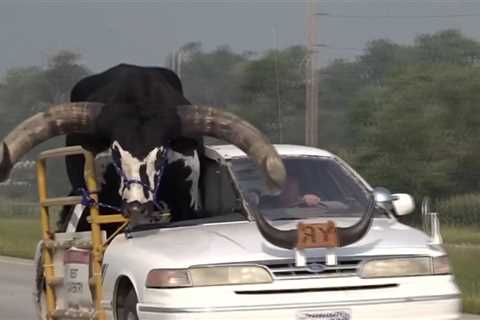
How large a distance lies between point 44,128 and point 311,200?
7.03ft

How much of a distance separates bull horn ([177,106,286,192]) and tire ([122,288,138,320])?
128 centimetres

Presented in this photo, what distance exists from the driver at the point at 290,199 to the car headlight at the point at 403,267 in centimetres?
134

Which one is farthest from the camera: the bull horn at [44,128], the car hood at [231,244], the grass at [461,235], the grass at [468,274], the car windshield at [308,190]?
the grass at [461,235]

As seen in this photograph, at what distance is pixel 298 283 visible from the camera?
8492mm

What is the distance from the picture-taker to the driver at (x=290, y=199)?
9.88m

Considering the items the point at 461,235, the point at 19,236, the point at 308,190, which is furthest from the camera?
the point at 461,235

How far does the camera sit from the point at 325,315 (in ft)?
27.7

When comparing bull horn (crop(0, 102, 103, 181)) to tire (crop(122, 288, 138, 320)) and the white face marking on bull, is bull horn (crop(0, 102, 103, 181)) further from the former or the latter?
tire (crop(122, 288, 138, 320))

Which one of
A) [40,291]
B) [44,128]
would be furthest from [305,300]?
[40,291]

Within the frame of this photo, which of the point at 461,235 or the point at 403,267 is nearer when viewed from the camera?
the point at 403,267

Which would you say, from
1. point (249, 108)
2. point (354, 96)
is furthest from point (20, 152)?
point (354, 96)

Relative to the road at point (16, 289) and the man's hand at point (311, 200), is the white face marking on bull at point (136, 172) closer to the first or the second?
the man's hand at point (311, 200)

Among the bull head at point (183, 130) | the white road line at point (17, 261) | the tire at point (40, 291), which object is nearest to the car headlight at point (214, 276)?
the bull head at point (183, 130)

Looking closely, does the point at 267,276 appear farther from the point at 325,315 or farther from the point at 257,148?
the point at 257,148
